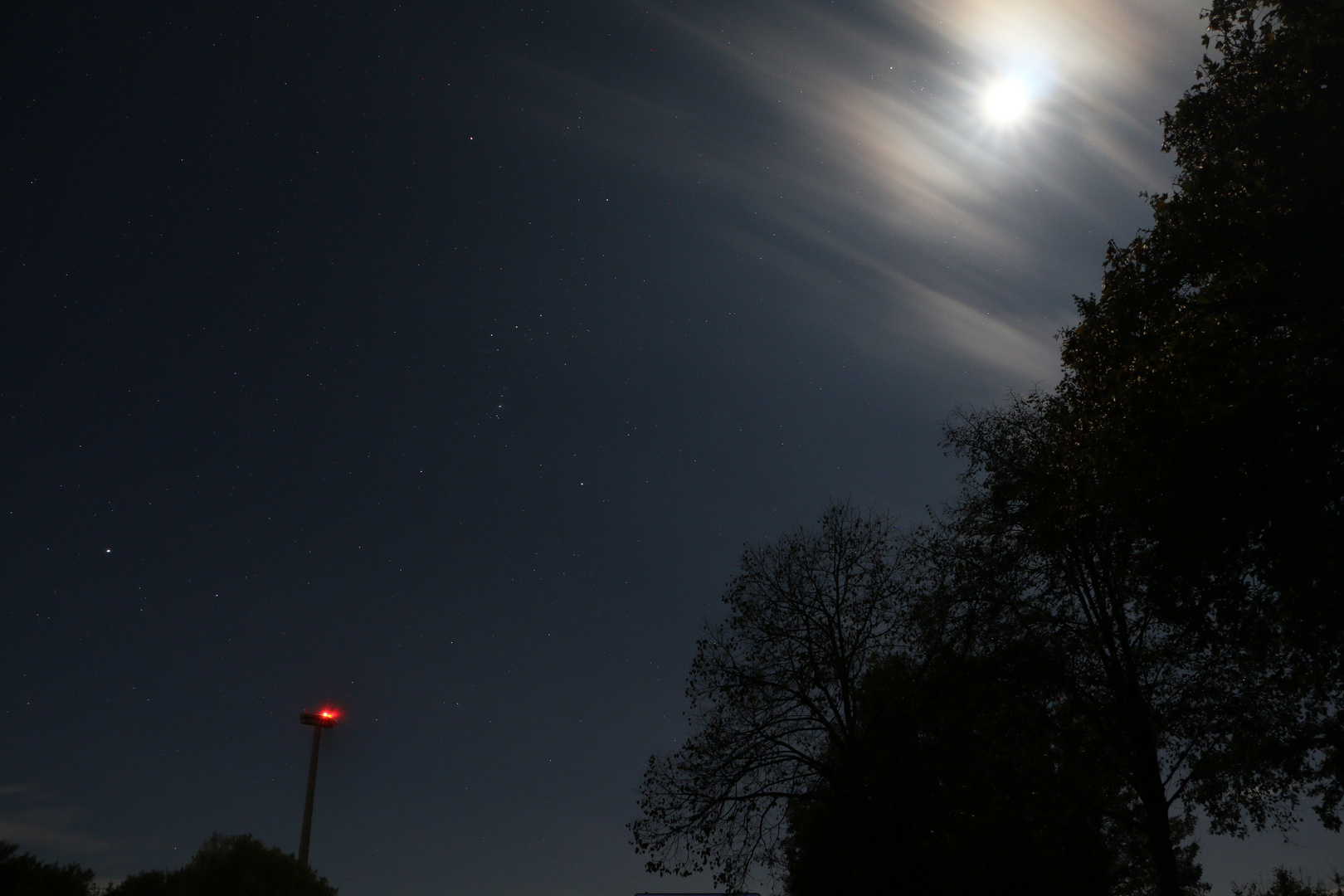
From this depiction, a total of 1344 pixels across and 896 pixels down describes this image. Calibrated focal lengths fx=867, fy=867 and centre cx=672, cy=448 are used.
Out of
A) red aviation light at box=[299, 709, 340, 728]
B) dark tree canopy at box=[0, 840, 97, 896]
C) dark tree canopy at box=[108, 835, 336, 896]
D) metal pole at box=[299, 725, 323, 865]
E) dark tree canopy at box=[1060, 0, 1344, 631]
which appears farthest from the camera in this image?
red aviation light at box=[299, 709, 340, 728]

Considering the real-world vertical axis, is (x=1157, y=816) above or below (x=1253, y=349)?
below

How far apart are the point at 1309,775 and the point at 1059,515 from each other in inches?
336

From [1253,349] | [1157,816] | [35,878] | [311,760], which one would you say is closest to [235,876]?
[35,878]

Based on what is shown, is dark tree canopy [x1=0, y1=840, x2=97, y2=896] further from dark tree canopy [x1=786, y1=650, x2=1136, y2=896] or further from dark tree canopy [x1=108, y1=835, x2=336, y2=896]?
dark tree canopy [x1=786, y1=650, x2=1136, y2=896]

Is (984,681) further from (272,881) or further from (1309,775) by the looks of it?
(272,881)

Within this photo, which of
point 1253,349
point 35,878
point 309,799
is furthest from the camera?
point 309,799

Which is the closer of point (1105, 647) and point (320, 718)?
point (1105, 647)

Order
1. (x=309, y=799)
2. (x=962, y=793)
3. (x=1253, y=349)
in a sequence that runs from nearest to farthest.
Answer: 1. (x=1253, y=349)
2. (x=962, y=793)
3. (x=309, y=799)

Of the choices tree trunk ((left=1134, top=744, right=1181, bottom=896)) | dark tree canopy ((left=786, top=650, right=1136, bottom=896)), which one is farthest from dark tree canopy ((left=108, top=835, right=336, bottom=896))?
tree trunk ((left=1134, top=744, right=1181, bottom=896))

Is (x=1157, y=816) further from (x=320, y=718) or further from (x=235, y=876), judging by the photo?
(x=320, y=718)

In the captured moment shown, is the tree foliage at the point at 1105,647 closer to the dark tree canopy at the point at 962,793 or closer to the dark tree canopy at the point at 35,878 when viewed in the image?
the dark tree canopy at the point at 962,793

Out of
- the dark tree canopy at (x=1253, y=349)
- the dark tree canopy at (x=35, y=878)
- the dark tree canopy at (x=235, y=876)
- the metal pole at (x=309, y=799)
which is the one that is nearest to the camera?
the dark tree canopy at (x=1253, y=349)

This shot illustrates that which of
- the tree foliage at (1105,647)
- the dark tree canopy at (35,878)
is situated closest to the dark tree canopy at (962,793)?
the tree foliage at (1105,647)

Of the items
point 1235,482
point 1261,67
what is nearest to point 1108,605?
point 1235,482
